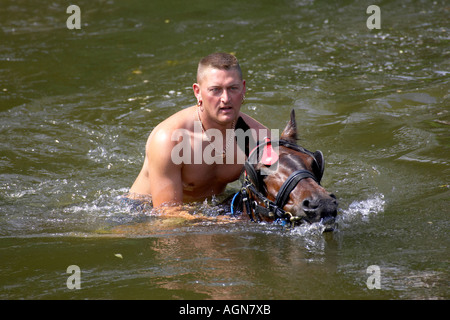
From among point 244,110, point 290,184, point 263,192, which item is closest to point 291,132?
point 263,192

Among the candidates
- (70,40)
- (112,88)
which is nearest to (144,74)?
(112,88)

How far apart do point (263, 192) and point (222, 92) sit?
960 mm

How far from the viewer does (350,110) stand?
8.29 metres

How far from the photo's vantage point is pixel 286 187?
13.8 feet

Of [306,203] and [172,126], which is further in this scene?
[172,126]

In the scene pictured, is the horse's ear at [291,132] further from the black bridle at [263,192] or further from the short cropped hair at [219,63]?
the short cropped hair at [219,63]

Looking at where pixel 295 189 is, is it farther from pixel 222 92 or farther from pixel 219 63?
pixel 219 63

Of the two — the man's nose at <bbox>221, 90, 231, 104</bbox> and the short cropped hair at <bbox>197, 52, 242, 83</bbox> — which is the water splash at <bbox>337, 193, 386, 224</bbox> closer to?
the man's nose at <bbox>221, 90, 231, 104</bbox>

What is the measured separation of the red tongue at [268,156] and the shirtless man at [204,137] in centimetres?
62

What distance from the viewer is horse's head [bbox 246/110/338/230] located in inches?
156

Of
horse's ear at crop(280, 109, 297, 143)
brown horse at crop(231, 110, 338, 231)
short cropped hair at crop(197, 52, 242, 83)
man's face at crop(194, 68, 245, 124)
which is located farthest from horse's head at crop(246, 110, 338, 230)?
short cropped hair at crop(197, 52, 242, 83)

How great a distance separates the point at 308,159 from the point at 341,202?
4.74ft

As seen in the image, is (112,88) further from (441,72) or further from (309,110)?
(441,72)
